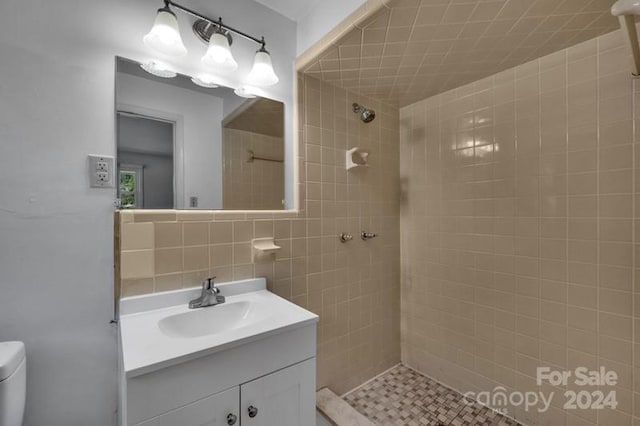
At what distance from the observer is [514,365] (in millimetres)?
1526

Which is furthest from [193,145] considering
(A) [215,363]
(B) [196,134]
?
(A) [215,363]

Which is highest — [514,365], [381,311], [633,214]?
[633,214]

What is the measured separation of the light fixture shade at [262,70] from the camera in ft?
4.42

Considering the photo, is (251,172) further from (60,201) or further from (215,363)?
(215,363)

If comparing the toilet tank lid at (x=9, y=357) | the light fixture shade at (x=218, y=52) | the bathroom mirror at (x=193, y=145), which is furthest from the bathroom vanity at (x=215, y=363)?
the light fixture shade at (x=218, y=52)

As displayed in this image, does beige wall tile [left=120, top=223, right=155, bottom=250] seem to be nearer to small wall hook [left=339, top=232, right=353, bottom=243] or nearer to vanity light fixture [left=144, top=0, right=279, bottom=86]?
vanity light fixture [left=144, top=0, right=279, bottom=86]

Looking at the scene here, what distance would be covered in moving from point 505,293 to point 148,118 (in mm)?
2069

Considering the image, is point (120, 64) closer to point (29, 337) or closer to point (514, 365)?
point (29, 337)

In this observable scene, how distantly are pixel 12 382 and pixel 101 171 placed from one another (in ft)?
2.31

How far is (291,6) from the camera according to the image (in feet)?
4.78

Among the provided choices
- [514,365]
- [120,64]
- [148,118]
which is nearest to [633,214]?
[514,365]

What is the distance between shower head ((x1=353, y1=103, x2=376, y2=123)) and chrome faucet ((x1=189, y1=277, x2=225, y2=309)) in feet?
4.43

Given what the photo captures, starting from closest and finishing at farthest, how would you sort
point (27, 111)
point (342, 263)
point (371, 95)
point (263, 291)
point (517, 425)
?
point (27, 111) → point (263, 291) → point (517, 425) → point (342, 263) → point (371, 95)

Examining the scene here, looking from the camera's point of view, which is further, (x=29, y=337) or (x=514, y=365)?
(x=514, y=365)
